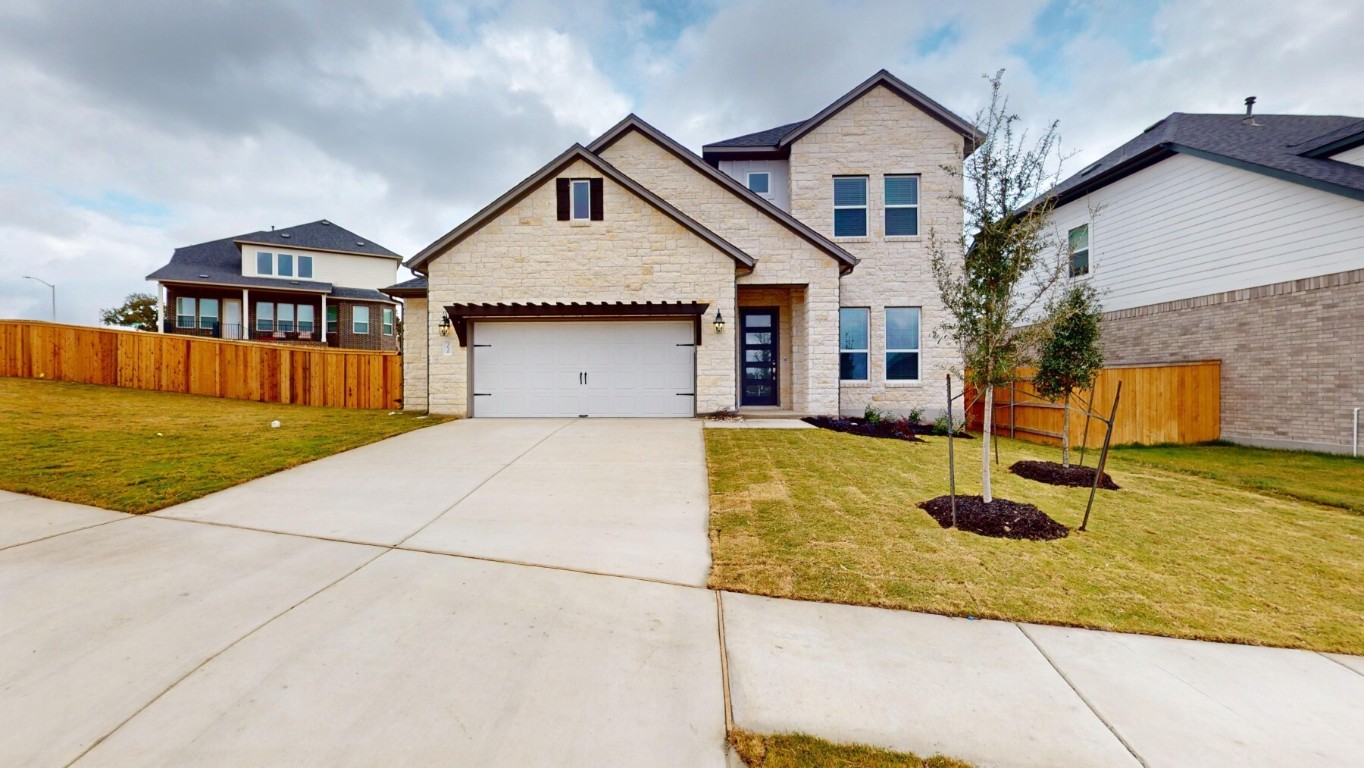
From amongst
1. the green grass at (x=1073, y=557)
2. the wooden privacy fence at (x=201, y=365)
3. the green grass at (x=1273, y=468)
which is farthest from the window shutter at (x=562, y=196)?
the green grass at (x=1273, y=468)

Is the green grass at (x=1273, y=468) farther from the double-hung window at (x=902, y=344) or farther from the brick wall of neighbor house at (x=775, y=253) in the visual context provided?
the brick wall of neighbor house at (x=775, y=253)

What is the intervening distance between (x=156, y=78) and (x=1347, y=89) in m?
39.9

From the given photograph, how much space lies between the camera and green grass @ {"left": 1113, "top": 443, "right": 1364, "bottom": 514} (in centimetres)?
673

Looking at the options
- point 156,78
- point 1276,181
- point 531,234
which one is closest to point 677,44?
point 531,234

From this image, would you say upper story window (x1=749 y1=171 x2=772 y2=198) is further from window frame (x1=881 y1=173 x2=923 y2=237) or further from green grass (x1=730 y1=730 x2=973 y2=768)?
green grass (x1=730 y1=730 x2=973 y2=768)

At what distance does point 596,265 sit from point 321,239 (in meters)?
26.7

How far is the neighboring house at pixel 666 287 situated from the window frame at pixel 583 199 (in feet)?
0.12

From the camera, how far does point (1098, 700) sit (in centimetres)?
241

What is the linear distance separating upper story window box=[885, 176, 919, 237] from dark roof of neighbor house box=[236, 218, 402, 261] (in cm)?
3006

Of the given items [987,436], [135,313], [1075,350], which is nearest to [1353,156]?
[1075,350]

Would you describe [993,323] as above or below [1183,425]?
above

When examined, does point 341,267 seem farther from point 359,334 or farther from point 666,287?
point 666,287

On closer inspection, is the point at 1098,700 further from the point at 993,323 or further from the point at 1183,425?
the point at 1183,425

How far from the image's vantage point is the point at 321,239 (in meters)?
29.2
